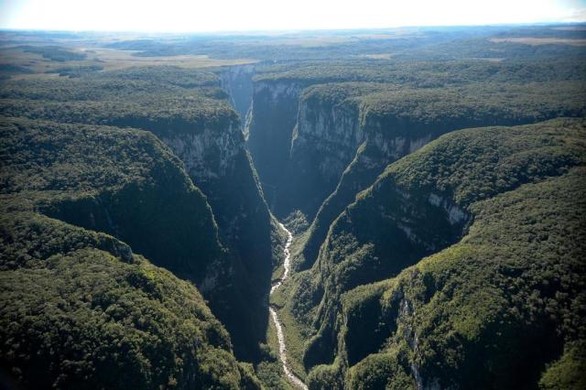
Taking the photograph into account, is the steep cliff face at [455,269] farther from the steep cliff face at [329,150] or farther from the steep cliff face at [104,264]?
the steep cliff face at [329,150]

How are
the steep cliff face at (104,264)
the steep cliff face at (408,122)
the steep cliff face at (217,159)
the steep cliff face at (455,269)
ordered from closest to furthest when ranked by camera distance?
the steep cliff face at (104,264) → the steep cliff face at (455,269) → the steep cliff face at (217,159) → the steep cliff face at (408,122)

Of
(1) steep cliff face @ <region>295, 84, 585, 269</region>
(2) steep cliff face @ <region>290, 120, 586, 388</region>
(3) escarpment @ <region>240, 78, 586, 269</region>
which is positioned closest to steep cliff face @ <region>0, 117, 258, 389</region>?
(2) steep cliff face @ <region>290, 120, 586, 388</region>

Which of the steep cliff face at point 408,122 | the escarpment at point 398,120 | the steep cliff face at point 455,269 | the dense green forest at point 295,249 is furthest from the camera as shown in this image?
the escarpment at point 398,120

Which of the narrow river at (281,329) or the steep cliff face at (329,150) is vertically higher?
the steep cliff face at (329,150)

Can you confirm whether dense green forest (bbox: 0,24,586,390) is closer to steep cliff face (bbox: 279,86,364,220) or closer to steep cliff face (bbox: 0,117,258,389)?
steep cliff face (bbox: 0,117,258,389)

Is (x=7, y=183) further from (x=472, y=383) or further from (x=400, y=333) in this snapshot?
(x=472, y=383)

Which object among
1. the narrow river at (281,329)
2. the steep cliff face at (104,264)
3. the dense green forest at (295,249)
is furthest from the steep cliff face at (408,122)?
the steep cliff face at (104,264)

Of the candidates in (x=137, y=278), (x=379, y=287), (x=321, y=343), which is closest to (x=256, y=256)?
(x=321, y=343)
